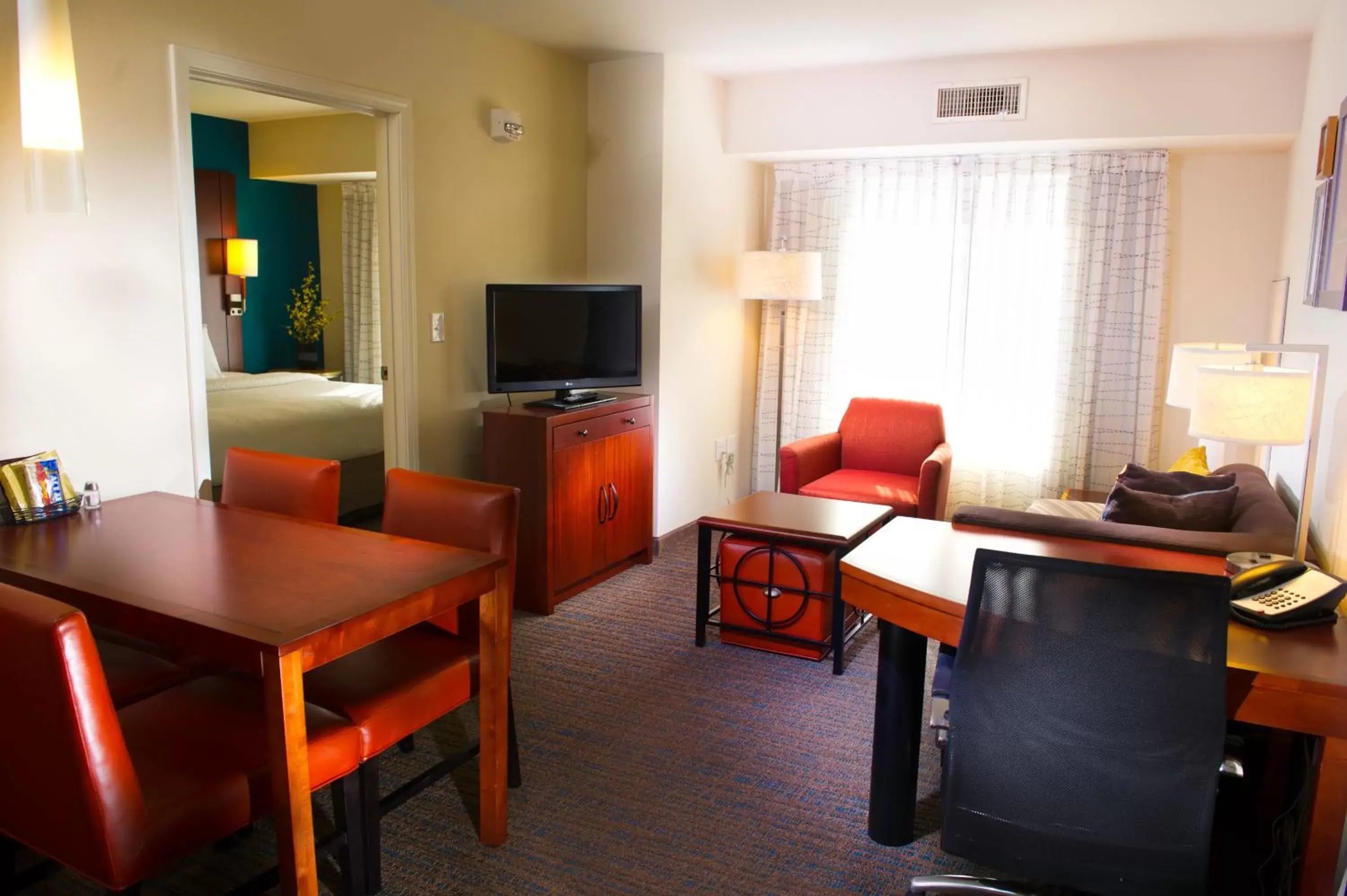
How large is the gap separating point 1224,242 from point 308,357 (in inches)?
247

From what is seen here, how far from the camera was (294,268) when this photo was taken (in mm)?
7461

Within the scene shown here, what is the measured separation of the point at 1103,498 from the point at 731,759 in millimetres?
2639

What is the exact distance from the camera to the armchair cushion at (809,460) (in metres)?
4.86

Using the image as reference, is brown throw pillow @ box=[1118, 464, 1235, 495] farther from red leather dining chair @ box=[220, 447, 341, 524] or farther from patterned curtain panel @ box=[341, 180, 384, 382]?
patterned curtain panel @ box=[341, 180, 384, 382]

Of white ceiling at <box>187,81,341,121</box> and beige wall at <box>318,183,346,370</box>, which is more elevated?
white ceiling at <box>187,81,341,121</box>

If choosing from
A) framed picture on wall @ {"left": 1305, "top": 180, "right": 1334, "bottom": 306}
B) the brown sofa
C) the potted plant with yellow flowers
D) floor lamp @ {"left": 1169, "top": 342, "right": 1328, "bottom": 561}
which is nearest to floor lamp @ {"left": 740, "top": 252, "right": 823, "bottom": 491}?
the brown sofa

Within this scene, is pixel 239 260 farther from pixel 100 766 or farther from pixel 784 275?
pixel 100 766

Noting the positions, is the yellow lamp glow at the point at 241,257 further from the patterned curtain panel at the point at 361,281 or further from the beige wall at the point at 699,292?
the beige wall at the point at 699,292

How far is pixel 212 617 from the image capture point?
5.95 feet

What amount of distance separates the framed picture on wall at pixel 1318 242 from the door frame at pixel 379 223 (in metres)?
3.23

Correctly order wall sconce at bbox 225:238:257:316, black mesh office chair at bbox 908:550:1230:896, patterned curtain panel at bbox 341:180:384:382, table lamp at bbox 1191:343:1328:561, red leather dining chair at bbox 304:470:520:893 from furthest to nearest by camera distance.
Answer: patterned curtain panel at bbox 341:180:384:382, wall sconce at bbox 225:238:257:316, table lamp at bbox 1191:343:1328:561, red leather dining chair at bbox 304:470:520:893, black mesh office chair at bbox 908:550:1230:896

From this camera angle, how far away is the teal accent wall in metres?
6.83

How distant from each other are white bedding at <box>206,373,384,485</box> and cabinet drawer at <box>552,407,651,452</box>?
1.00 meters

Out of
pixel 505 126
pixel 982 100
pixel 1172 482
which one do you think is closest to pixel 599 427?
pixel 505 126
